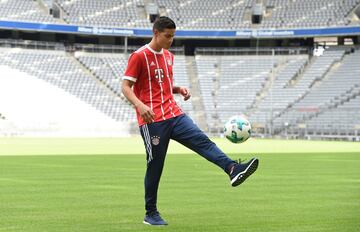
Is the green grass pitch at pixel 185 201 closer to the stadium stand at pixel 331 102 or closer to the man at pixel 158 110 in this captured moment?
the man at pixel 158 110

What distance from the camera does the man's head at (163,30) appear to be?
25.2ft

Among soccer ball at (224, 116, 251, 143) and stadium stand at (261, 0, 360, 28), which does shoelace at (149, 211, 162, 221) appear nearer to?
soccer ball at (224, 116, 251, 143)

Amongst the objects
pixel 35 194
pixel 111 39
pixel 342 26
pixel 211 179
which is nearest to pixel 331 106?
pixel 342 26

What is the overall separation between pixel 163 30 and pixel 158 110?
873 millimetres

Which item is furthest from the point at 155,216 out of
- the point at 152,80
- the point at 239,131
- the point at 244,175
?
the point at 239,131

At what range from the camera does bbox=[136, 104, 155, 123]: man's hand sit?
7421mm

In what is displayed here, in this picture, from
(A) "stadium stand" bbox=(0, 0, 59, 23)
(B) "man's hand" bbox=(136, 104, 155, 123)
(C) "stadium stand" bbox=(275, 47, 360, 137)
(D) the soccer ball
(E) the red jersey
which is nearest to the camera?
(B) "man's hand" bbox=(136, 104, 155, 123)

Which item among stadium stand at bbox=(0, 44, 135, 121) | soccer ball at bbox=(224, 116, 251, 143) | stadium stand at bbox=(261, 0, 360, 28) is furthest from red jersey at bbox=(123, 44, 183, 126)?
stadium stand at bbox=(261, 0, 360, 28)

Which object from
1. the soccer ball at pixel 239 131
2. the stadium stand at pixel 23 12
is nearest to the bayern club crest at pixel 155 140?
the soccer ball at pixel 239 131

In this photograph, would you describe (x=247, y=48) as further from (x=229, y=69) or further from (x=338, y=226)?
(x=338, y=226)

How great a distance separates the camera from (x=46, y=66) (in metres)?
64.4

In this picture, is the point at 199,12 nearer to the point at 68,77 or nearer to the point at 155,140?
the point at 68,77

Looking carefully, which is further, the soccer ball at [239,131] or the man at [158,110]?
the soccer ball at [239,131]

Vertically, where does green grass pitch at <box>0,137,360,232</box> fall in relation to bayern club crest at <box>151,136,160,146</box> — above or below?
below
